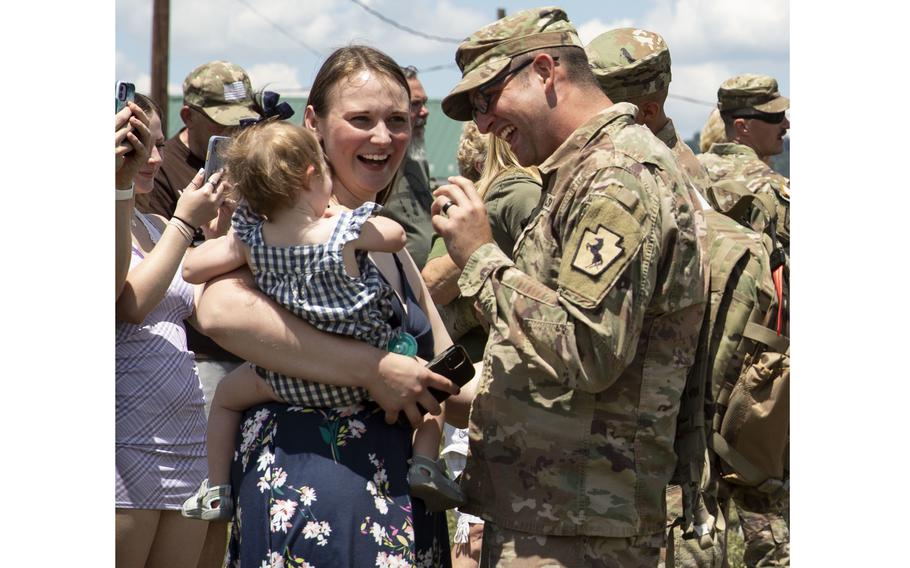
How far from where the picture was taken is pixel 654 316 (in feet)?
9.11

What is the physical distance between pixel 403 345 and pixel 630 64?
182 cm

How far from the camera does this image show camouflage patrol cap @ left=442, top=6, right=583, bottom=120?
2.99 m

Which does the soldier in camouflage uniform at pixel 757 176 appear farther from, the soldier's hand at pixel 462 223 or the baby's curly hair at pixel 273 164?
the baby's curly hair at pixel 273 164

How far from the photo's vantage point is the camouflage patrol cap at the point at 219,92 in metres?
5.55

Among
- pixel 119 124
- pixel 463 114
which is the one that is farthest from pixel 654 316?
pixel 119 124

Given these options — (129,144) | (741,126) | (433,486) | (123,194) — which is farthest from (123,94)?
(741,126)

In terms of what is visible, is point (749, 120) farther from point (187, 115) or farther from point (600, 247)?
point (600, 247)

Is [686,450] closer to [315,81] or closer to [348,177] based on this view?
[348,177]

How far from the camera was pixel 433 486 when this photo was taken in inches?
111

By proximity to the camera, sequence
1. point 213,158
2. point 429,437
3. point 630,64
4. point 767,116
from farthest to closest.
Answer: point 767,116 → point 630,64 → point 213,158 → point 429,437

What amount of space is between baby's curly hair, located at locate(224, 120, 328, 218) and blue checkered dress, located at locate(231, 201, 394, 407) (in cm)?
9

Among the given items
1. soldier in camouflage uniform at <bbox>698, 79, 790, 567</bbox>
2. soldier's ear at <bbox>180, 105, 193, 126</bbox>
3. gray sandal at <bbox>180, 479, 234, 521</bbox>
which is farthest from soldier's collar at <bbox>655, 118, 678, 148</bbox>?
soldier's ear at <bbox>180, 105, 193, 126</bbox>

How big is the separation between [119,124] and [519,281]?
4.70ft

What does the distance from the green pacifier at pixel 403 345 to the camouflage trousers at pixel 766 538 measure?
2.75 m
